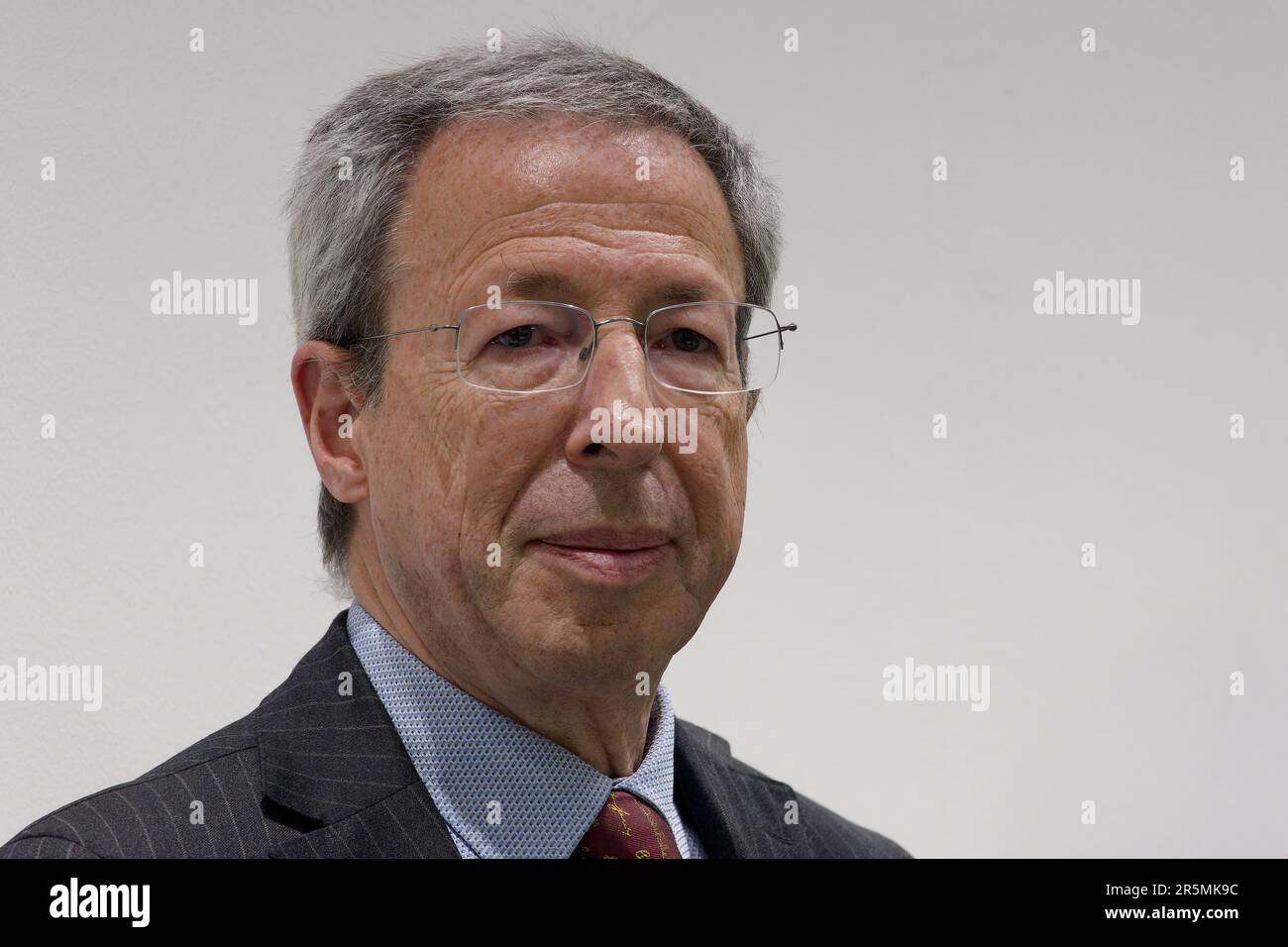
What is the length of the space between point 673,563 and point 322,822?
52cm

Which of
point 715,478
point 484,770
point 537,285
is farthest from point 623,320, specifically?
point 484,770

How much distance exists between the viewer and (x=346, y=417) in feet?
5.58

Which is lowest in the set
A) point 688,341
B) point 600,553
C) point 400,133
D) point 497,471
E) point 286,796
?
point 286,796

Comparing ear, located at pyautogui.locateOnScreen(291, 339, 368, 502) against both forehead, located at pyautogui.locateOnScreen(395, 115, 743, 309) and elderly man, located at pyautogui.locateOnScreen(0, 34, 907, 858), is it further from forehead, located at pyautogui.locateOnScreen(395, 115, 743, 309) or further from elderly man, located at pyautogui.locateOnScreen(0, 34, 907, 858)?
forehead, located at pyautogui.locateOnScreen(395, 115, 743, 309)

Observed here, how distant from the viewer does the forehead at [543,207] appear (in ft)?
5.13

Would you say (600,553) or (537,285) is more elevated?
(537,285)

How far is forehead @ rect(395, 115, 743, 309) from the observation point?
156 cm

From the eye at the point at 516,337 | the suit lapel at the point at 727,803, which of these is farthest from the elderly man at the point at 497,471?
the suit lapel at the point at 727,803

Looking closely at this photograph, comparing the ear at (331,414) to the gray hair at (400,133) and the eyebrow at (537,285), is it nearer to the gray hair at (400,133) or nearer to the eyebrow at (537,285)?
the gray hair at (400,133)

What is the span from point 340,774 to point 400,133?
0.81 meters

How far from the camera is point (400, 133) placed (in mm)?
1648

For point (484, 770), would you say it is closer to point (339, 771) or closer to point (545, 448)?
point (339, 771)

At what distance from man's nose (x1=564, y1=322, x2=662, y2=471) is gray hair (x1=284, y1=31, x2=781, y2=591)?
1.00 ft

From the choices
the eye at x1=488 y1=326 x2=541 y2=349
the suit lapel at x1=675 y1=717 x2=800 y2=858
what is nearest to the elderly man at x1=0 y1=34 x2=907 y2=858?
the eye at x1=488 y1=326 x2=541 y2=349
